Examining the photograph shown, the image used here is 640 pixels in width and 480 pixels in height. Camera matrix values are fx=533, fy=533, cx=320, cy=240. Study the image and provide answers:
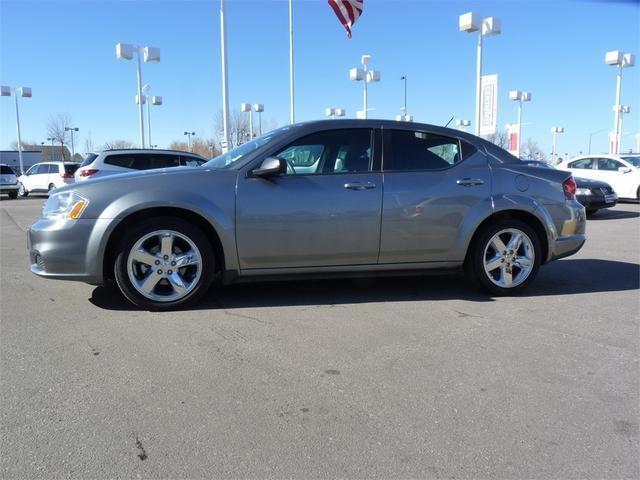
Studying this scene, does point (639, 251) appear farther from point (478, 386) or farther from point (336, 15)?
point (336, 15)

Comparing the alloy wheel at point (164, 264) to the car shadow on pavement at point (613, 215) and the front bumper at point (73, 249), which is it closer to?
the front bumper at point (73, 249)

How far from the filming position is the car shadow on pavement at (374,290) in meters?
4.92

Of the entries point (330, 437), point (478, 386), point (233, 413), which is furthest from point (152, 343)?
point (478, 386)

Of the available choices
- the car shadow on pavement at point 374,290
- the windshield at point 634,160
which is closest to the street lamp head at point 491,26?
the windshield at point 634,160

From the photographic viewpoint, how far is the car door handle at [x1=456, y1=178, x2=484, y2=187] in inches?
198

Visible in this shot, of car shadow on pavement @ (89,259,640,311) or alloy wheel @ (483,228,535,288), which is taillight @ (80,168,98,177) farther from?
alloy wheel @ (483,228,535,288)

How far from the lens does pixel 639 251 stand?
793cm

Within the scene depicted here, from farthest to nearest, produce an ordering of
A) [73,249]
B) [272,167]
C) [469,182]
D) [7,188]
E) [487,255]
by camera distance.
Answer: [7,188] → [487,255] → [469,182] → [272,167] → [73,249]

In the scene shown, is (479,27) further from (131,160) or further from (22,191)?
(22,191)

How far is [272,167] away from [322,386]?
6.67 feet

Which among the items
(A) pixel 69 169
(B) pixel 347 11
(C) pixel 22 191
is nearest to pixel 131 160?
(B) pixel 347 11

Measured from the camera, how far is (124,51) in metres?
23.3

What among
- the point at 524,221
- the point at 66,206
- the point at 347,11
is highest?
the point at 347,11

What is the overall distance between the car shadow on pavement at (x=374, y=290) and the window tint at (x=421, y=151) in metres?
1.25
